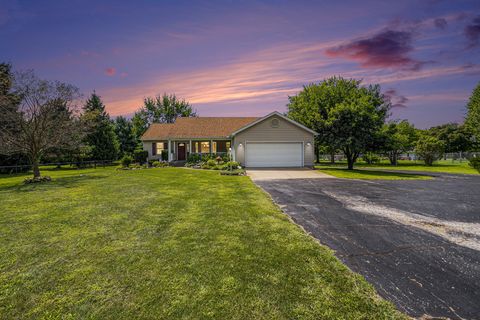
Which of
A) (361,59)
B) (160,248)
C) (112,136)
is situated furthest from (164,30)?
(112,136)

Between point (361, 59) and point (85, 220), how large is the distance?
20119 mm

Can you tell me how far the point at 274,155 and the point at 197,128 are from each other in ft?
37.2

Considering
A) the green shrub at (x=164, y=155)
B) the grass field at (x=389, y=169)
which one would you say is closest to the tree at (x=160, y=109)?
the green shrub at (x=164, y=155)

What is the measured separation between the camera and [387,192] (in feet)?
31.9

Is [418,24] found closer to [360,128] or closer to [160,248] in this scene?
[360,128]

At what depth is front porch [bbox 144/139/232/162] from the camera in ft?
83.7

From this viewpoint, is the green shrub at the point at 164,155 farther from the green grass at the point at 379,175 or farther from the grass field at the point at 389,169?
the green grass at the point at 379,175

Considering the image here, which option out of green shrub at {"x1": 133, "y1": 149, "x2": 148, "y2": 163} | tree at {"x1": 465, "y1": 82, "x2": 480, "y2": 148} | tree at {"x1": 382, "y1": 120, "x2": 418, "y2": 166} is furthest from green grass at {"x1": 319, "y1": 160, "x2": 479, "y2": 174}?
green shrub at {"x1": 133, "y1": 149, "x2": 148, "y2": 163}

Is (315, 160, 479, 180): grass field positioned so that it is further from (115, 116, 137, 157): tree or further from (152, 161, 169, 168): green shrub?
→ (115, 116, 137, 157): tree

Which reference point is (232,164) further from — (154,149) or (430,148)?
(430,148)

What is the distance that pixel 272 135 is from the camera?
68.5 feet

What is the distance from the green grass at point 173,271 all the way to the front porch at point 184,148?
19593 mm

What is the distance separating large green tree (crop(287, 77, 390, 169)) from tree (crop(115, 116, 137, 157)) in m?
34.7

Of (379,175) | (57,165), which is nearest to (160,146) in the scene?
(57,165)
